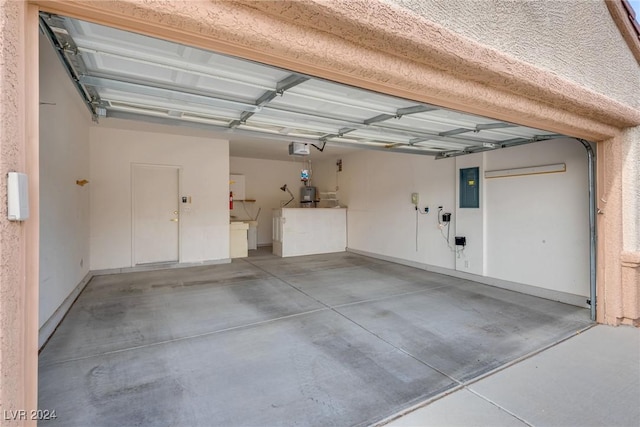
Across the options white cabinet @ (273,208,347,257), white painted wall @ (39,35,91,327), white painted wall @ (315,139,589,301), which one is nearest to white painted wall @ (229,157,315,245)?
white cabinet @ (273,208,347,257)

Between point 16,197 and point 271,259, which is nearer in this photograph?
point 16,197

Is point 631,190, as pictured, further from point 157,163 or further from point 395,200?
point 157,163

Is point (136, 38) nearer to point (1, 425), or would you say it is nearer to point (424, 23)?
point (424, 23)

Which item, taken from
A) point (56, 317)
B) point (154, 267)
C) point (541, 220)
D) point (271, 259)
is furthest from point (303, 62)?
point (271, 259)

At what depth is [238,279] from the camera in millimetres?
5121

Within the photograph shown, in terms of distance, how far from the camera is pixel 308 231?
7.75 meters

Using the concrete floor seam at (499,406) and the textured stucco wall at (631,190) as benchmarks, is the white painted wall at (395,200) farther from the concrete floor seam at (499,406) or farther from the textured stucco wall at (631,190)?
the concrete floor seam at (499,406)

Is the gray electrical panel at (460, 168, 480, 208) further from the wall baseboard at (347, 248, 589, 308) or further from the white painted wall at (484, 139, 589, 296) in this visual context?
the wall baseboard at (347, 248, 589, 308)

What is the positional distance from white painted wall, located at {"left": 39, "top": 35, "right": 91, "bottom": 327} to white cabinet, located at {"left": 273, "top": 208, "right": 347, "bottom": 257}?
397 centimetres

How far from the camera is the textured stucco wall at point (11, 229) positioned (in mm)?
816

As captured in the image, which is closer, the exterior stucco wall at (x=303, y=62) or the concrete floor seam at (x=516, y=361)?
the exterior stucco wall at (x=303, y=62)

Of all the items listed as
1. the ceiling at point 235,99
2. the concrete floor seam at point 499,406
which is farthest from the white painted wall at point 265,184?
the concrete floor seam at point 499,406

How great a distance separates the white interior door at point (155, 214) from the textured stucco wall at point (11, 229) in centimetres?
550

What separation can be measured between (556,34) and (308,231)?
618cm
